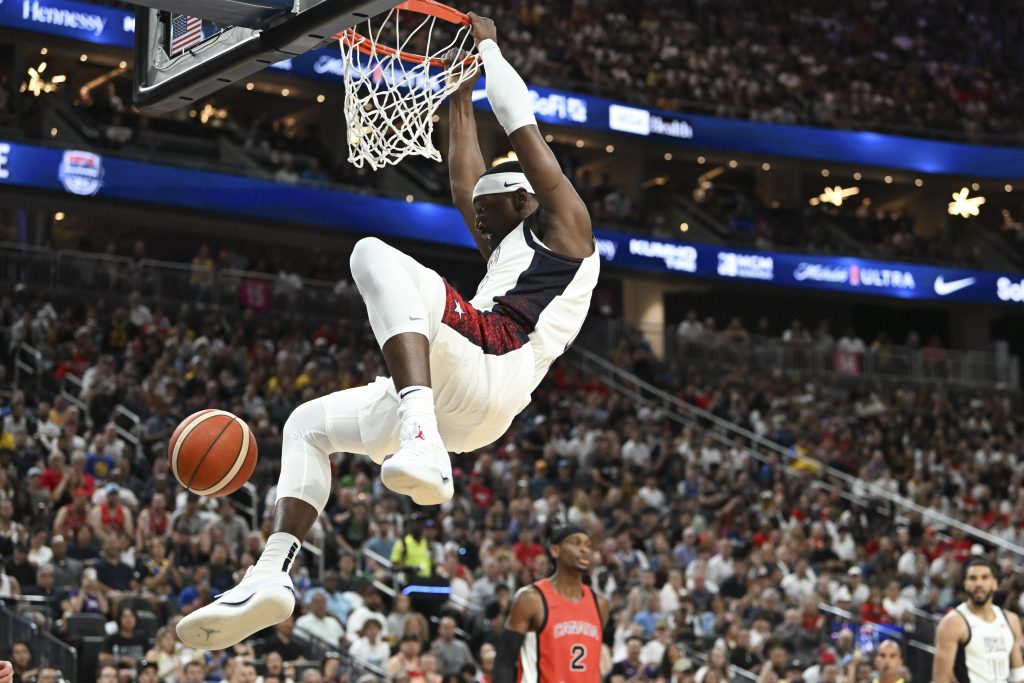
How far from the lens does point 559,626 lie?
898 centimetres

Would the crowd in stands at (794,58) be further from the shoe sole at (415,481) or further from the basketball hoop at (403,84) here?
the shoe sole at (415,481)

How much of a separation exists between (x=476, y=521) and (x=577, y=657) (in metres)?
9.14

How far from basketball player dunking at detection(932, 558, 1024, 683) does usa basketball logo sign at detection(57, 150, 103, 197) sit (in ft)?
59.8

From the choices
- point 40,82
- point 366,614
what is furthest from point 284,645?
point 40,82

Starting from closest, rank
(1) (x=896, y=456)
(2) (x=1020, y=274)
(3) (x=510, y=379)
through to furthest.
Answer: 1. (3) (x=510, y=379)
2. (1) (x=896, y=456)
3. (2) (x=1020, y=274)

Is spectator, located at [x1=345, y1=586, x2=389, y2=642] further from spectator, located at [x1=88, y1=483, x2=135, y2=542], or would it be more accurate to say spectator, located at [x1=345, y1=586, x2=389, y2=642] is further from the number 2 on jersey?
the number 2 on jersey

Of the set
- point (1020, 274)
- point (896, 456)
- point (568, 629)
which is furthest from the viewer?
point (1020, 274)

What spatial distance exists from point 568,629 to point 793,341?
73.2 ft

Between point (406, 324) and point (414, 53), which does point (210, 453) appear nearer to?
point (406, 324)

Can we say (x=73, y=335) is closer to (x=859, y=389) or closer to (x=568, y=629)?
(x=568, y=629)

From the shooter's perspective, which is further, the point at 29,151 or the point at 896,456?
the point at 896,456

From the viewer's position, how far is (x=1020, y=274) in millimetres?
34188

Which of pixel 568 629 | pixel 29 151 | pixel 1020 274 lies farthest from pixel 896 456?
pixel 568 629

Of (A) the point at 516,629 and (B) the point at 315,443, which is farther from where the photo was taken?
(A) the point at 516,629
